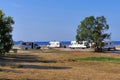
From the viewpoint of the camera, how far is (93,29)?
80.0m

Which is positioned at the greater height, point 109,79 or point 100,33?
point 100,33

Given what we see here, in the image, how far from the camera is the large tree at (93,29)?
79.2 m

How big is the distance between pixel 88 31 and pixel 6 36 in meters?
39.3

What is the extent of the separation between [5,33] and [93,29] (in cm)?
4030

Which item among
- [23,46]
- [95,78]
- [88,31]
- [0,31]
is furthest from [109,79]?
[23,46]

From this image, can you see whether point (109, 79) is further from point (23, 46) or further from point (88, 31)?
point (23, 46)

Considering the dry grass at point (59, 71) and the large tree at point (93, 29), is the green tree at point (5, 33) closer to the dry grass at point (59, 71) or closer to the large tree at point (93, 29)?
the dry grass at point (59, 71)

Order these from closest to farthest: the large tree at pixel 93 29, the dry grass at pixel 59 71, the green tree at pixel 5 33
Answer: the dry grass at pixel 59 71
the green tree at pixel 5 33
the large tree at pixel 93 29

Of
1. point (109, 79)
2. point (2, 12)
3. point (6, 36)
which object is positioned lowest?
point (109, 79)

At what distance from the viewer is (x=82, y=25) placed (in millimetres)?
79938

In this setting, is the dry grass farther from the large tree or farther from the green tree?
the large tree

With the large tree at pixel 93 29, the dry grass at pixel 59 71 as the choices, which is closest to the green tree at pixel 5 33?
the dry grass at pixel 59 71

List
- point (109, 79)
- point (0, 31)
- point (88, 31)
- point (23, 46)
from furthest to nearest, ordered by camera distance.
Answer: point (23, 46) → point (88, 31) → point (0, 31) → point (109, 79)

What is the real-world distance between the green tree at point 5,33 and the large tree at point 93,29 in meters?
38.5
